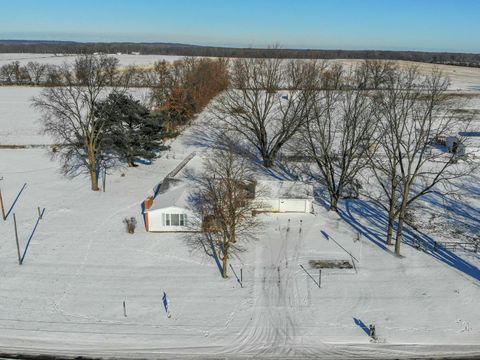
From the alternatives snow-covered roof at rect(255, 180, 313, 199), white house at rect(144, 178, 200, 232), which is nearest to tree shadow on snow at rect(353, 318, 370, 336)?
white house at rect(144, 178, 200, 232)

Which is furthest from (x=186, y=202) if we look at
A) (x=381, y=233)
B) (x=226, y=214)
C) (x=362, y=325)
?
(x=362, y=325)

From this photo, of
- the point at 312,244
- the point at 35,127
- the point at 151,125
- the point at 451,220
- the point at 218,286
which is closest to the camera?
the point at 218,286

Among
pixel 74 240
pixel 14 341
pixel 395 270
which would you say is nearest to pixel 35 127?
pixel 74 240

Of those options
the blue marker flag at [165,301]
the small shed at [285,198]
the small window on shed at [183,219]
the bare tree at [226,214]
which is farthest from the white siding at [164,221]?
the blue marker flag at [165,301]

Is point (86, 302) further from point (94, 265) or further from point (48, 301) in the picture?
point (94, 265)

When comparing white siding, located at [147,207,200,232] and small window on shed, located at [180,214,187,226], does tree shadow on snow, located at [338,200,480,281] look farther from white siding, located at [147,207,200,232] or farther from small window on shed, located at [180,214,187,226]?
small window on shed, located at [180,214,187,226]

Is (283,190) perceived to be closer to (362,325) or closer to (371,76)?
(362,325)
